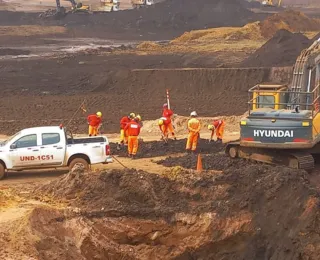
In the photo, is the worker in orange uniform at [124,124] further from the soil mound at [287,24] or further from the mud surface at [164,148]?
the soil mound at [287,24]

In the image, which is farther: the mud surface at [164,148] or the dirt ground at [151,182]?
the mud surface at [164,148]

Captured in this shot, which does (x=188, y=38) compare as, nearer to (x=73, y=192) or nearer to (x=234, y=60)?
(x=234, y=60)

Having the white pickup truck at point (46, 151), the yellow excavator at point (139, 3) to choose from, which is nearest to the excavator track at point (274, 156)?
the white pickup truck at point (46, 151)

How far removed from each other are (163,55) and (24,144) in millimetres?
31611

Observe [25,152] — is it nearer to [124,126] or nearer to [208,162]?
[124,126]

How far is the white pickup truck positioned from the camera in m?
19.8

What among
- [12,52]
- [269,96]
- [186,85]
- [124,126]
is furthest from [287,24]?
[269,96]

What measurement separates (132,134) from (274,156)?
5248 millimetres

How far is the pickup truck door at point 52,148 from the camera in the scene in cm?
1980

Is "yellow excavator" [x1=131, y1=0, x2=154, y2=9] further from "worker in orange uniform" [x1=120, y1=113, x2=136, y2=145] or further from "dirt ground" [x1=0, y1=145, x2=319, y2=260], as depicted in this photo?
"dirt ground" [x1=0, y1=145, x2=319, y2=260]

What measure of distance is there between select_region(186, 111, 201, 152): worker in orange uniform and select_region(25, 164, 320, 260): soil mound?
6171 millimetres

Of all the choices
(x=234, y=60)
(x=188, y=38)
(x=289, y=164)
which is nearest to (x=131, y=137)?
(x=289, y=164)

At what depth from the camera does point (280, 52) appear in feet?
145

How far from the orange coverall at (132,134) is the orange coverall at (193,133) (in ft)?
5.48
